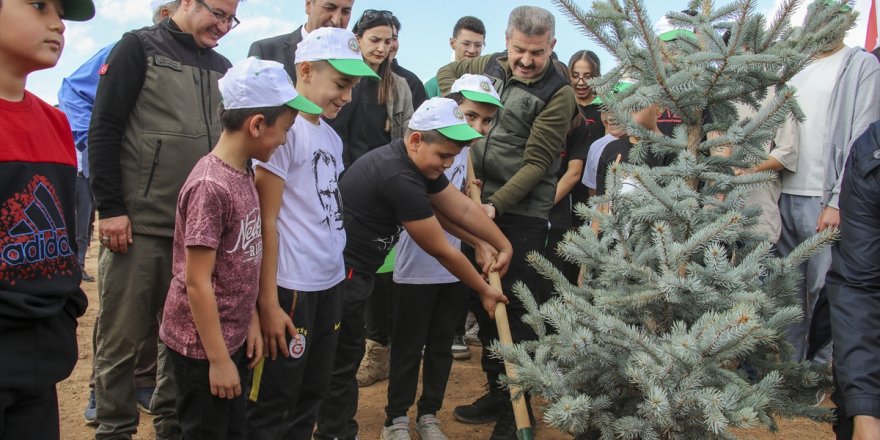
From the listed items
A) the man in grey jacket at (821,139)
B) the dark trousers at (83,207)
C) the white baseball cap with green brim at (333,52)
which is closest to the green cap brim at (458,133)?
the white baseball cap with green brim at (333,52)

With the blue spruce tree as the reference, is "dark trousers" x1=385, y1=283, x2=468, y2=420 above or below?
below

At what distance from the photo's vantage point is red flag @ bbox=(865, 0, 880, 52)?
578 cm

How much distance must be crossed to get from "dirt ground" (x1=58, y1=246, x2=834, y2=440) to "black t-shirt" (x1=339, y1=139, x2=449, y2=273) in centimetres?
130

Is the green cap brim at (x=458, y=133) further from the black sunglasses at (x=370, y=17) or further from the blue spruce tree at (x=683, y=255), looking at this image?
the black sunglasses at (x=370, y=17)

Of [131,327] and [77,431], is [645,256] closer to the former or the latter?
[131,327]

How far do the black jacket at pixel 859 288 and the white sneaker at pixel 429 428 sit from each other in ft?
6.73

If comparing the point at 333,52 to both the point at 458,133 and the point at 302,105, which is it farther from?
the point at 458,133

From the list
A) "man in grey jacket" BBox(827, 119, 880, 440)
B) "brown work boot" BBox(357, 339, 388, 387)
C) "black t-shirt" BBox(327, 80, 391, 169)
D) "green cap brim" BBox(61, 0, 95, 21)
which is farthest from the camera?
"brown work boot" BBox(357, 339, 388, 387)

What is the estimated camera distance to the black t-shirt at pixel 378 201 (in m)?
3.23

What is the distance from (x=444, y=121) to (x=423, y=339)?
1.29 metres

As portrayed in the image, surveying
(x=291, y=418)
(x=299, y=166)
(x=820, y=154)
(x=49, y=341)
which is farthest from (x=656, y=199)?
(x=820, y=154)

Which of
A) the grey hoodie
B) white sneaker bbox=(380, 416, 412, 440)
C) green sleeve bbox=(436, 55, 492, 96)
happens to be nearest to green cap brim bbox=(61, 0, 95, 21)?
white sneaker bbox=(380, 416, 412, 440)

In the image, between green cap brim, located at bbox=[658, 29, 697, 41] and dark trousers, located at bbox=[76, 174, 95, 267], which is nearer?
green cap brim, located at bbox=[658, 29, 697, 41]

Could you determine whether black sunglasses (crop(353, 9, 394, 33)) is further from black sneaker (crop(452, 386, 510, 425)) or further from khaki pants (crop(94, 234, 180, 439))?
black sneaker (crop(452, 386, 510, 425))
